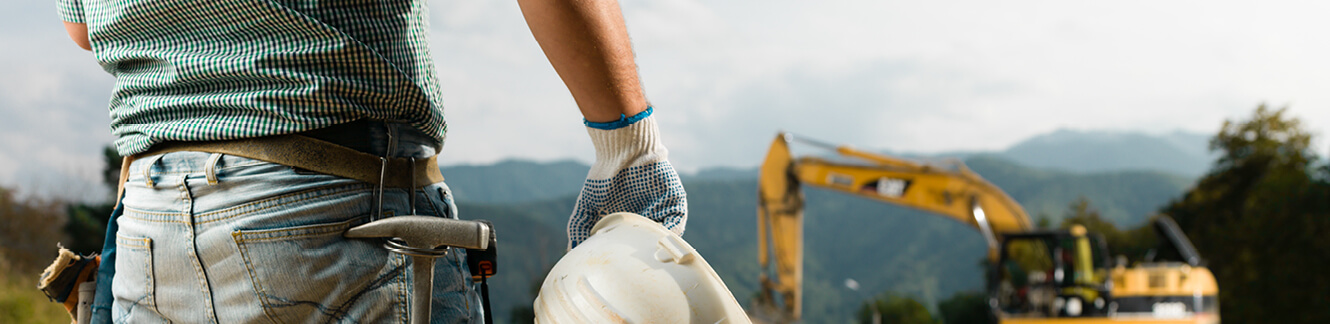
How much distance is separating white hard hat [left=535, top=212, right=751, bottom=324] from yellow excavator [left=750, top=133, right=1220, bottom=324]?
29.7 feet

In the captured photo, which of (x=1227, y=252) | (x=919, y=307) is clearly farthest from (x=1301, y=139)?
(x=919, y=307)

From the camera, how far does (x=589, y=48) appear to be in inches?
51.3

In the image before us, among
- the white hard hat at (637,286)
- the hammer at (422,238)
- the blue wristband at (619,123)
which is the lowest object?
the white hard hat at (637,286)

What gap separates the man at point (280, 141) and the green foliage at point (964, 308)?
1765 inches

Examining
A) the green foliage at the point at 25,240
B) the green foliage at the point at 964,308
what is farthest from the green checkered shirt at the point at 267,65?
the green foliage at the point at 964,308

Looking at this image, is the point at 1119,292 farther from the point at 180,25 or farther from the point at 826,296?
the point at 826,296

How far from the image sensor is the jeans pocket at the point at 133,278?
1.27 meters

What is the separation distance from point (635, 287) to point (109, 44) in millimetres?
942

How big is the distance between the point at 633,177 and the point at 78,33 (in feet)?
3.54

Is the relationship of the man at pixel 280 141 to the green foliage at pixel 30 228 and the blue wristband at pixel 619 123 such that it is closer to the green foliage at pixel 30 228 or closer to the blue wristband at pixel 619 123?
the blue wristband at pixel 619 123

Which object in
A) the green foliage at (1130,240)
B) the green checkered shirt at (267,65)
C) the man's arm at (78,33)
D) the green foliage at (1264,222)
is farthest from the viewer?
the green foliage at (1130,240)

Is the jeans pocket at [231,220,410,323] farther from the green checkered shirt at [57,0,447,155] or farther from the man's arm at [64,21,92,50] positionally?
the man's arm at [64,21,92,50]

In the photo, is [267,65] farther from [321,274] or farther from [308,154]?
[321,274]

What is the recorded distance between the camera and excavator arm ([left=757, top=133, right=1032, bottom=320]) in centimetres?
1062
